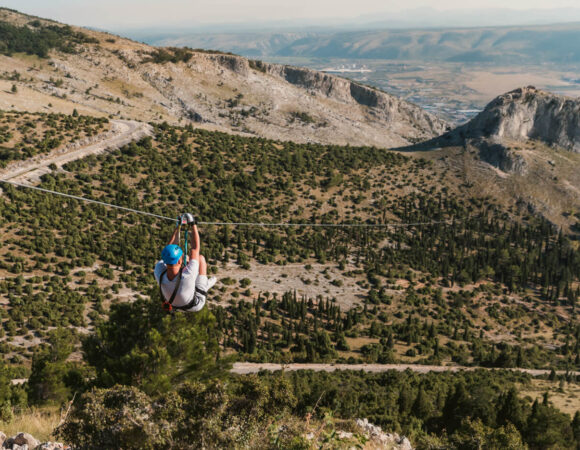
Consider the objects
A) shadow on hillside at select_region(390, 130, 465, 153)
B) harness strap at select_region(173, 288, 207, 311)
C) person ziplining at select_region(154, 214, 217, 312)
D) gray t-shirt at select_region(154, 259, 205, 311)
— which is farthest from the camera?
shadow on hillside at select_region(390, 130, 465, 153)

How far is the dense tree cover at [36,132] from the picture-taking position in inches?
2719

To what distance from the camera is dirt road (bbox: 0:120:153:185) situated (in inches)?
2525

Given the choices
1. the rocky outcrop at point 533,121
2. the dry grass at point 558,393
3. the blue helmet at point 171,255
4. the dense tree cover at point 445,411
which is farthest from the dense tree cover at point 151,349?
the rocky outcrop at point 533,121

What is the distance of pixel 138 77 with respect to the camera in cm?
15588

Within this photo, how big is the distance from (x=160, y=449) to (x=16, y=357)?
3729 centimetres

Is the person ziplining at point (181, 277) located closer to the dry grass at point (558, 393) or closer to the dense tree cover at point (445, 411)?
the dense tree cover at point (445, 411)

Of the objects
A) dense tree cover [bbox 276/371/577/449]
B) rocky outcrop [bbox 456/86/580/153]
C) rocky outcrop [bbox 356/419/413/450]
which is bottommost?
dense tree cover [bbox 276/371/577/449]

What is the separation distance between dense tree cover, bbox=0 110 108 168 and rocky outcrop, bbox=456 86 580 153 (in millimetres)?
107559

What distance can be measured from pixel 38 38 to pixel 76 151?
110711mm

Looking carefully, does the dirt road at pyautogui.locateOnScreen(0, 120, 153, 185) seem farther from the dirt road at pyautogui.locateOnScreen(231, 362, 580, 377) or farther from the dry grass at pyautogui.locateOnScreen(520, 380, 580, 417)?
the dry grass at pyautogui.locateOnScreen(520, 380, 580, 417)

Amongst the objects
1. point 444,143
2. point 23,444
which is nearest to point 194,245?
point 23,444

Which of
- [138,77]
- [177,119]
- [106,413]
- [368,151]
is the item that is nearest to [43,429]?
[106,413]

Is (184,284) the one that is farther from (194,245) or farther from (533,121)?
(533,121)

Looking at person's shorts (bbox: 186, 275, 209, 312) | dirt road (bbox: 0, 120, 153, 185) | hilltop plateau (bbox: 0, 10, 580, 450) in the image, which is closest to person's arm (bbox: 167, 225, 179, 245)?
hilltop plateau (bbox: 0, 10, 580, 450)
